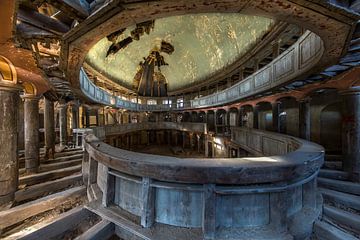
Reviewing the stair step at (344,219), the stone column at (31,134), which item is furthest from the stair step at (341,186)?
the stone column at (31,134)

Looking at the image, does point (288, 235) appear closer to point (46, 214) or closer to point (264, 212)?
point (264, 212)

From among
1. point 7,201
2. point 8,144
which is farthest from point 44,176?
point 8,144

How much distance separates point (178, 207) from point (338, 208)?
3.76m

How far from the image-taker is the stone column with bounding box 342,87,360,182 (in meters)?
4.52

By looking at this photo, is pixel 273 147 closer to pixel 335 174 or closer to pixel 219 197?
pixel 335 174

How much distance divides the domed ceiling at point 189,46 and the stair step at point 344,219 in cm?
920

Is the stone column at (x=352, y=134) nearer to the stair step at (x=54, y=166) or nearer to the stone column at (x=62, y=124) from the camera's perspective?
the stair step at (x=54, y=166)

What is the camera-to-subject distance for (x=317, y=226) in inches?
103

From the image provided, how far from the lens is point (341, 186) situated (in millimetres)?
4168

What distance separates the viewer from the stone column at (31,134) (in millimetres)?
5082

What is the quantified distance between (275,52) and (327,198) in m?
8.40

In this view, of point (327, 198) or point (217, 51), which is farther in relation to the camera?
point (217, 51)

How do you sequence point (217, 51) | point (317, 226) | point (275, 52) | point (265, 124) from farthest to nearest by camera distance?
1. point (217, 51)
2. point (265, 124)
3. point (275, 52)
4. point (317, 226)

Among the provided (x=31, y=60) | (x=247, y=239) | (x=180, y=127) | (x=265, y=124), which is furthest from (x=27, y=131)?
(x=180, y=127)
